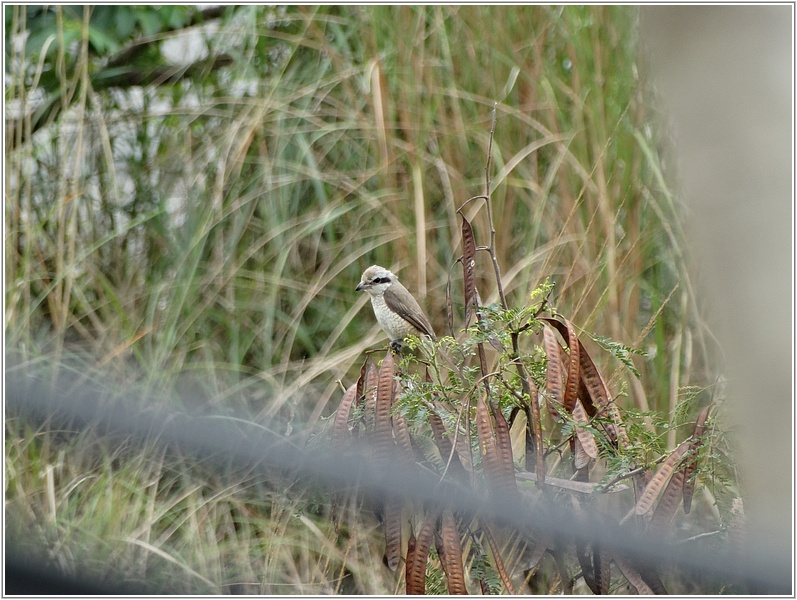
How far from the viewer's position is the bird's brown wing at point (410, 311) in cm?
250

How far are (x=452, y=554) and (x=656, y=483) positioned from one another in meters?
0.35

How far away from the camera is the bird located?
98.9 inches

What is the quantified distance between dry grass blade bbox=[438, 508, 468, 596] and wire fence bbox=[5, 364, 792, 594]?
18 centimetres

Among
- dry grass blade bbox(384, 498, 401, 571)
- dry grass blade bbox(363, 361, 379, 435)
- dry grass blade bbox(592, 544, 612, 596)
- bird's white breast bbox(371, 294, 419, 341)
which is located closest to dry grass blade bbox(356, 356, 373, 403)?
dry grass blade bbox(363, 361, 379, 435)

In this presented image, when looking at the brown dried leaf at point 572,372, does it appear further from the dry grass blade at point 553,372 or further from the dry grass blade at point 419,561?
the dry grass blade at point 419,561

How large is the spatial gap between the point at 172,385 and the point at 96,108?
54.6 inches

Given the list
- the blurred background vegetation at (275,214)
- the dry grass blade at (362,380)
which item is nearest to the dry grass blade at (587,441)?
the dry grass blade at (362,380)

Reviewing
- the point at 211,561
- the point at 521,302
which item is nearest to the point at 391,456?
the point at 521,302

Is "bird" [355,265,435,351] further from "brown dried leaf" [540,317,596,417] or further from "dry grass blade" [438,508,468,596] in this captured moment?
"dry grass blade" [438,508,468,596]

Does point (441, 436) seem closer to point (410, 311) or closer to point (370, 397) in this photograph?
point (370, 397)

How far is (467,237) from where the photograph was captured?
1665 millimetres

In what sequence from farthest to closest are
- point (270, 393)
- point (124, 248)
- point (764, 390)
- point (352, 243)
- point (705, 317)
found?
point (124, 248) → point (352, 243) → point (270, 393) → point (705, 317) → point (764, 390)

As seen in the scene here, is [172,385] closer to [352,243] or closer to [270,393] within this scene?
[270,393]

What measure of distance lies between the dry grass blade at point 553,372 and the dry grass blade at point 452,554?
26 centimetres
